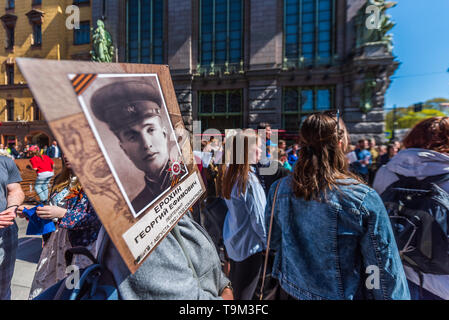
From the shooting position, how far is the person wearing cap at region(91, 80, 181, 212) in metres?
0.75

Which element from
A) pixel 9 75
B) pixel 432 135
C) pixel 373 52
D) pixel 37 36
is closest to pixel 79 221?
pixel 432 135

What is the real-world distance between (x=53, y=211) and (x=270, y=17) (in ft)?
50.2

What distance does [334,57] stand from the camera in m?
13.0

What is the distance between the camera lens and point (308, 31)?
13.3 metres

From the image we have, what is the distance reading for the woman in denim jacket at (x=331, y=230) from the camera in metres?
1.29

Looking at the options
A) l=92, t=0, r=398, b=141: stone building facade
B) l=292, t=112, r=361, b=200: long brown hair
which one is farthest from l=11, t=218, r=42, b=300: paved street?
l=92, t=0, r=398, b=141: stone building facade

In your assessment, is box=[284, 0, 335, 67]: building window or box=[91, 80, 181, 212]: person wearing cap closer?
box=[91, 80, 181, 212]: person wearing cap

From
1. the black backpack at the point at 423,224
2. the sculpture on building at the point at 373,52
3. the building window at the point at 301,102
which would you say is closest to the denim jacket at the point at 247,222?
the black backpack at the point at 423,224

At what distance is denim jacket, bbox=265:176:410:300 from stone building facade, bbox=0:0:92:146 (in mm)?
16767

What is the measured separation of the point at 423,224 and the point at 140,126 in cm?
215

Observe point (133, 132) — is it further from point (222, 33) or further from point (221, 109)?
point (222, 33)

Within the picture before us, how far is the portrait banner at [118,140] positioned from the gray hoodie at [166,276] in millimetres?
137

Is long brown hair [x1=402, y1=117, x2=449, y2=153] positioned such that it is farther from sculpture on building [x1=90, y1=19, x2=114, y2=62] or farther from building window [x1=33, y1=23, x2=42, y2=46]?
building window [x1=33, y1=23, x2=42, y2=46]
